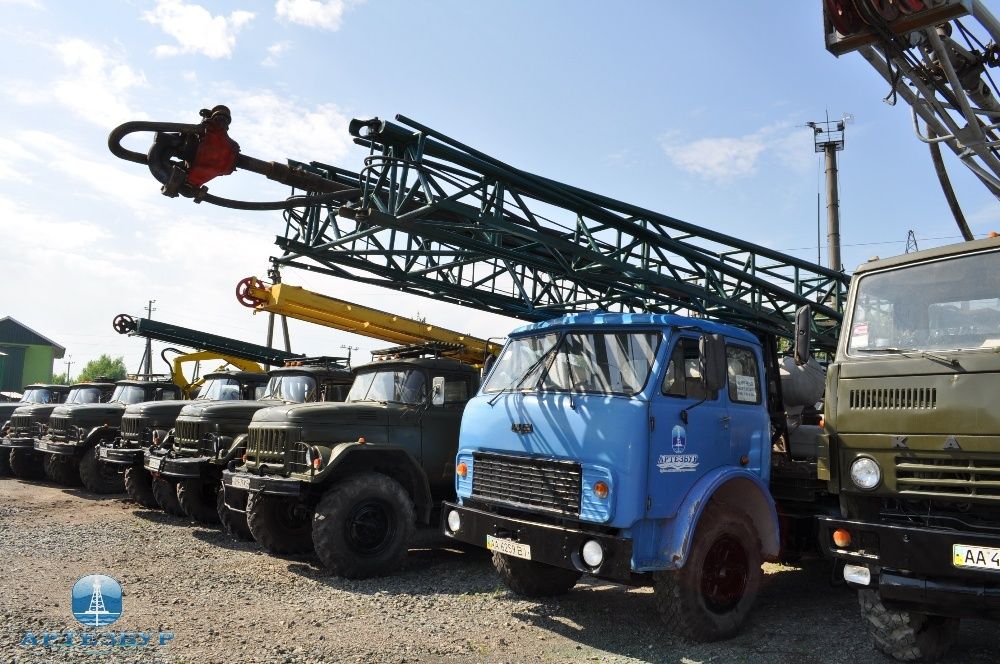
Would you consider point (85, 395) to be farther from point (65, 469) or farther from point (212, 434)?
point (212, 434)

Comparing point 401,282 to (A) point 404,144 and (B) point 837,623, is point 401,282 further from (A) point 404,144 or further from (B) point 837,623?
(B) point 837,623

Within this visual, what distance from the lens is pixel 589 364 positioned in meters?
5.25

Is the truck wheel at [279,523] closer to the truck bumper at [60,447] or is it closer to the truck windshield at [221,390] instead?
the truck windshield at [221,390]

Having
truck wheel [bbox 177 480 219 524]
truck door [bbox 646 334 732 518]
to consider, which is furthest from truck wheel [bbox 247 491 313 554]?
truck door [bbox 646 334 732 518]

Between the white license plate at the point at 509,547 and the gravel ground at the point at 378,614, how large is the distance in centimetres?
61

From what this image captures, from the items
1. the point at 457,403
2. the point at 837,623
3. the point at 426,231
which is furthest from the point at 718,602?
the point at 426,231

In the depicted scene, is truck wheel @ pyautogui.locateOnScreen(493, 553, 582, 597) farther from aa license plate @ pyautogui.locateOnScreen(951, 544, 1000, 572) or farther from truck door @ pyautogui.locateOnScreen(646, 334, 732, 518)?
aa license plate @ pyautogui.locateOnScreen(951, 544, 1000, 572)

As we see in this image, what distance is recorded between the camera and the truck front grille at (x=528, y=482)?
4.80m

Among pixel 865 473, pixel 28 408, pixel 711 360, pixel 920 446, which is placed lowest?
pixel 865 473

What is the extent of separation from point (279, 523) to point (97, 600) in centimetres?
189

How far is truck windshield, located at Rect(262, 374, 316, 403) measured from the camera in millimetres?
9042

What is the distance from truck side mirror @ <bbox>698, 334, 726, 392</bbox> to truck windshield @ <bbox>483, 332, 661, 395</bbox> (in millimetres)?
327

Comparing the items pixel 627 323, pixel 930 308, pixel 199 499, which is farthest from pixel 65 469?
pixel 930 308

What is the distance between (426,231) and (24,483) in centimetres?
1060
